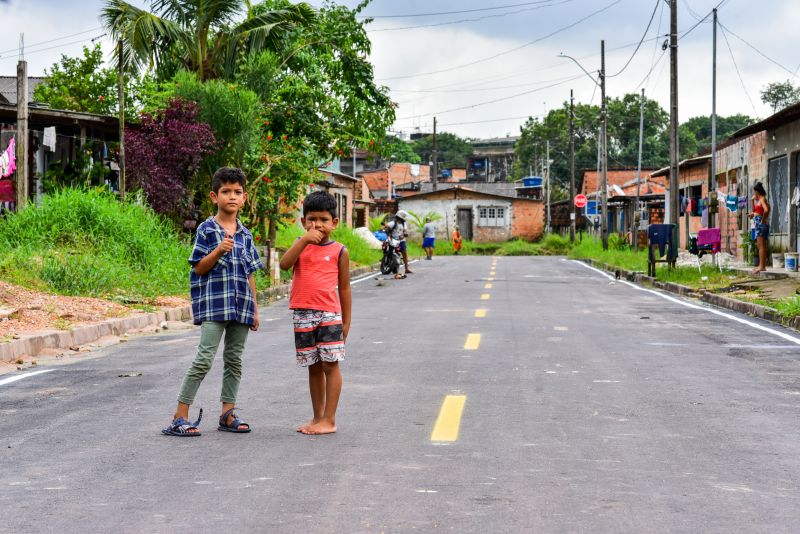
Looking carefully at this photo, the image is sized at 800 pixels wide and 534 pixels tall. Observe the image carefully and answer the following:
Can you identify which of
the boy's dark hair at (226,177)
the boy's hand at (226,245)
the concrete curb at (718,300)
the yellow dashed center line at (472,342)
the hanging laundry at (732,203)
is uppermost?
the hanging laundry at (732,203)

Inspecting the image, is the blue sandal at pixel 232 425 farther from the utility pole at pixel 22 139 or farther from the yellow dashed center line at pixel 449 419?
the utility pole at pixel 22 139

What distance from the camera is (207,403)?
7.65m

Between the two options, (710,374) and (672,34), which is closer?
(710,374)

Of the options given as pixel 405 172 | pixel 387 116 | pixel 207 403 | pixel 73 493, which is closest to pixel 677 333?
pixel 207 403

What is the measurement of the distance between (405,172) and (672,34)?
245ft

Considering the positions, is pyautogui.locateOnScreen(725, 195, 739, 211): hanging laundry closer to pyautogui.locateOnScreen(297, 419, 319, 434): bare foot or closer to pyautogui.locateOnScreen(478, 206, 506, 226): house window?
pyautogui.locateOnScreen(297, 419, 319, 434): bare foot

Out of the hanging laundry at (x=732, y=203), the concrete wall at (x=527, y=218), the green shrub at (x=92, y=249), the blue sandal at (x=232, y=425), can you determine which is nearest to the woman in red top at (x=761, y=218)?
the hanging laundry at (x=732, y=203)

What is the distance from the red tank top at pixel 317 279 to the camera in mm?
6395

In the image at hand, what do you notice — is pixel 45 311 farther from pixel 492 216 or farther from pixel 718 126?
pixel 718 126

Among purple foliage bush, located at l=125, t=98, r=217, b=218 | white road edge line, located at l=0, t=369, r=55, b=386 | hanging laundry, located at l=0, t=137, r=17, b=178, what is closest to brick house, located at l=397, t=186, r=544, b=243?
purple foliage bush, located at l=125, t=98, r=217, b=218

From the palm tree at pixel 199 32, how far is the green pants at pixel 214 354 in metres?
18.6

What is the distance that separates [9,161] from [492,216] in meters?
50.7

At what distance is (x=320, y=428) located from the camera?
21.1 feet

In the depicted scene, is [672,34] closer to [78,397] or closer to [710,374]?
[710,374]
